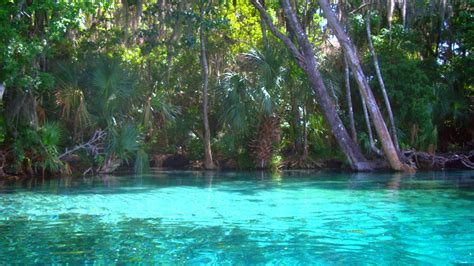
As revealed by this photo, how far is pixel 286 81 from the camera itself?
23.4 m

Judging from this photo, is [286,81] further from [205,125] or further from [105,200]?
[105,200]

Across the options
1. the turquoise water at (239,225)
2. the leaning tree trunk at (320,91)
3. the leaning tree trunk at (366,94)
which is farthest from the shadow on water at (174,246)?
the leaning tree trunk at (320,91)

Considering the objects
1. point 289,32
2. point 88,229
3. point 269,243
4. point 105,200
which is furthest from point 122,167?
point 269,243

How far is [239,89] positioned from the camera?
75.4 ft

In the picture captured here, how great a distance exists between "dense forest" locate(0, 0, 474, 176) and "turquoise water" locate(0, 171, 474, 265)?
5268 mm

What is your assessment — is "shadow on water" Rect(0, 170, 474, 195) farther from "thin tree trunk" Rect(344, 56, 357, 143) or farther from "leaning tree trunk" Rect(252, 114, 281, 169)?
"leaning tree trunk" Rect(252, 114, 281, 169)

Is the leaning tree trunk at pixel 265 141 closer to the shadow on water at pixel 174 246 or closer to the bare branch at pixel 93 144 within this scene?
the bare branch at pixel 93 144

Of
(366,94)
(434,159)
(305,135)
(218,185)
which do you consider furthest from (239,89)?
(434,159)

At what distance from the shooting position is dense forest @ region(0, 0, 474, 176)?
19109 millimetres

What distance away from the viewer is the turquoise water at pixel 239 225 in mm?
6242

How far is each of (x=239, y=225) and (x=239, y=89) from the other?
14.9 meters

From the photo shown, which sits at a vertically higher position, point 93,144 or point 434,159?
point 93,144

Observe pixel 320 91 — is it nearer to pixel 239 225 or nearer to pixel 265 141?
pixel 265 141

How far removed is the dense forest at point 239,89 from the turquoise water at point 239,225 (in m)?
5.27
